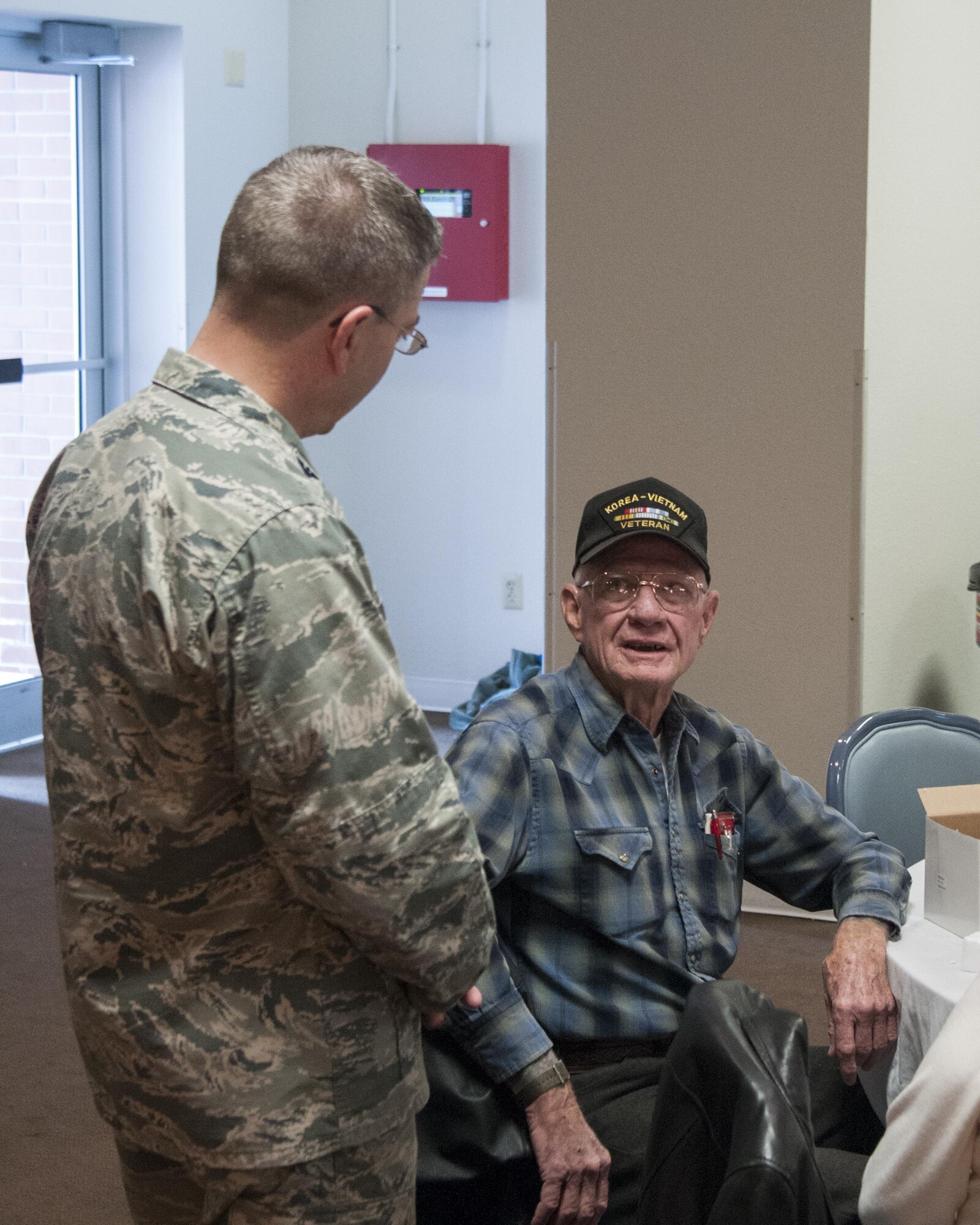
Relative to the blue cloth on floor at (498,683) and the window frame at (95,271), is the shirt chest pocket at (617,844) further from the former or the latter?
the window frame at (95,271)

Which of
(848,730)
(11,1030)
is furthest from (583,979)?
(11,1030)

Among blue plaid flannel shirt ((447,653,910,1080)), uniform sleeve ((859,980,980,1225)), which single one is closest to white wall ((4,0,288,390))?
blue plaid flannel shirt ((447,653,910,1080))

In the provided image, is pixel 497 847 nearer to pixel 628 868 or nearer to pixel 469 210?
pixel 628 868

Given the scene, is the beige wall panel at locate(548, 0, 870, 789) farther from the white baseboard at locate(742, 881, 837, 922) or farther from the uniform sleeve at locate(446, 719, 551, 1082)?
the uniform sleeve at locate(446, 719, 551, 1082)

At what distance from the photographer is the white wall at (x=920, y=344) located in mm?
3629

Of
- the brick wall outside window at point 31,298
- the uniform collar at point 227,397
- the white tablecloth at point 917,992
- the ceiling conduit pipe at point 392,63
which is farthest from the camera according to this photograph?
the ceiling conduit pipe at point 392,63

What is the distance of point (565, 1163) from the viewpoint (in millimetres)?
1661

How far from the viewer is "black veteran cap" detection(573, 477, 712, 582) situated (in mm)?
1963

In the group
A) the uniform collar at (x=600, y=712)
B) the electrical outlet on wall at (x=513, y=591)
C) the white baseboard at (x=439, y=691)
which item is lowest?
the white baseboard at (x=439, y=691)

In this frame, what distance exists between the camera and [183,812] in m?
1.22

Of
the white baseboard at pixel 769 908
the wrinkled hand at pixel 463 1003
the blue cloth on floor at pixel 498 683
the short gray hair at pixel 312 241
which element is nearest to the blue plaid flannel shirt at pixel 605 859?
Answer: the wrinkled hand at pixel 463 1003

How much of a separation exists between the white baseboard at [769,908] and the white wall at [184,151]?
115 inches

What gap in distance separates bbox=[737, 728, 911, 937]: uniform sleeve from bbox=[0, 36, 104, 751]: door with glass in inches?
147

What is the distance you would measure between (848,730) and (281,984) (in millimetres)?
1667
